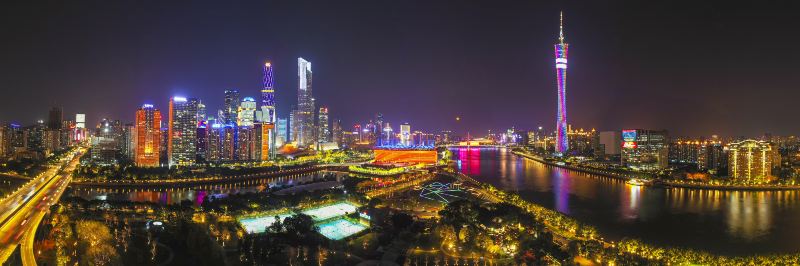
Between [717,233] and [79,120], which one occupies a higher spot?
[79,120]

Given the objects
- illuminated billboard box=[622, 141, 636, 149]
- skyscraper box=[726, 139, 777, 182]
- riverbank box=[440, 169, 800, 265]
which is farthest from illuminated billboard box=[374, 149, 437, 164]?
riverbank box=[440, 169, 800, 265]

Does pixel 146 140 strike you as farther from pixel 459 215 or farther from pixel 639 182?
pixel 639 182

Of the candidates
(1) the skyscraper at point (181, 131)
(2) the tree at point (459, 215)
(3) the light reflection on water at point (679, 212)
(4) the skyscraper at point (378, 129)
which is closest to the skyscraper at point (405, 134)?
(4) the skyscraper at point (378, 129)

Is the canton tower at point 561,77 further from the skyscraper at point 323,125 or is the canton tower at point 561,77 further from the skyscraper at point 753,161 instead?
the skyscraper at point 323,125

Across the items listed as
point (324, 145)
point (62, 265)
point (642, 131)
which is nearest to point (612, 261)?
point (62, 265)

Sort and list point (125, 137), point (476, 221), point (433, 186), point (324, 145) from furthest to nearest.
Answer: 1. point (324, 145)
2. point (125, 137)
3. point (433, 186)
4. point (476, 221)

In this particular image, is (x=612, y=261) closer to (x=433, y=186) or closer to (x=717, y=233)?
(x=717, y=233)

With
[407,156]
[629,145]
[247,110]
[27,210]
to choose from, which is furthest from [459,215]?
[247,110]
